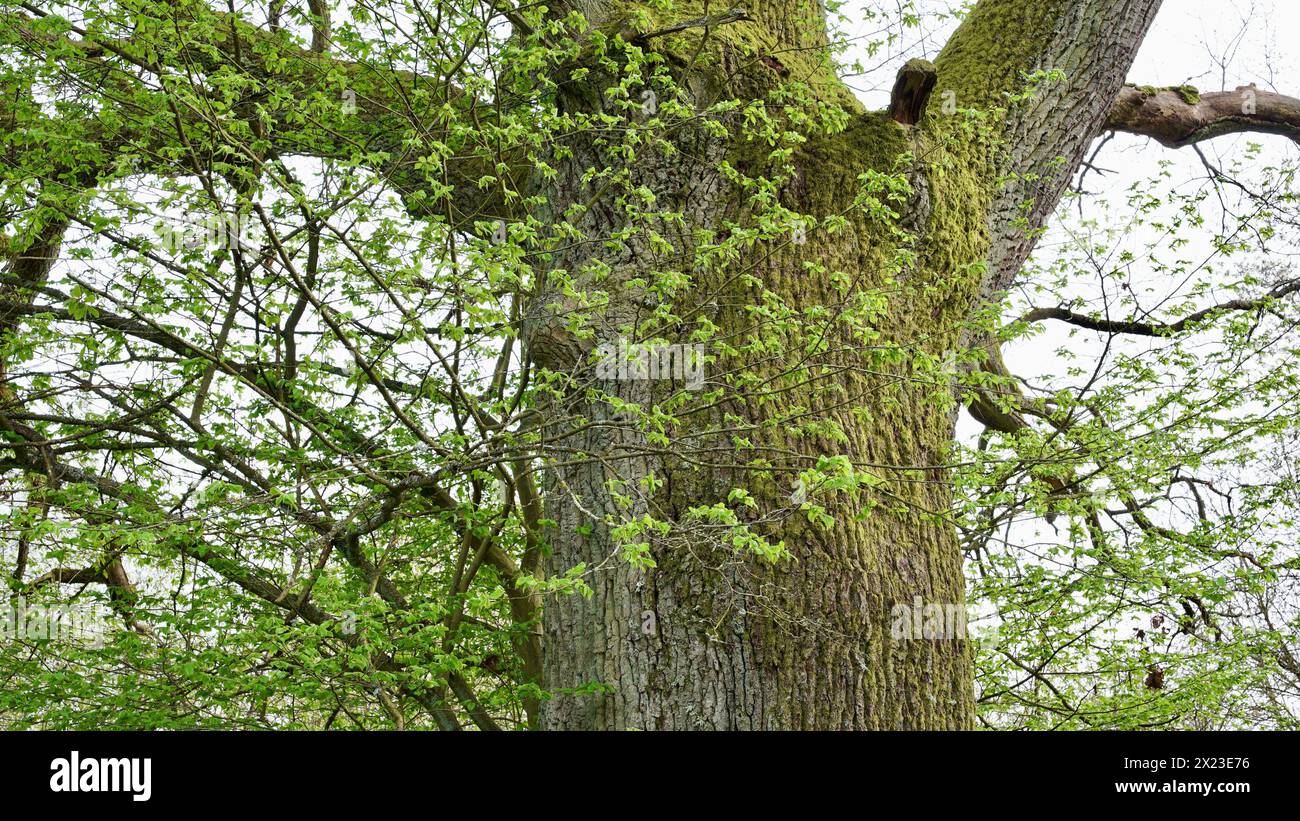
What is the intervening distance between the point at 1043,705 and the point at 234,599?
477 centimetres

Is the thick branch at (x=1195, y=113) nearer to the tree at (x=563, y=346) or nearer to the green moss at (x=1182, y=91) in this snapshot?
the green moss at (x=1182, y=91)

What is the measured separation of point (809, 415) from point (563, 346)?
134 centimetres

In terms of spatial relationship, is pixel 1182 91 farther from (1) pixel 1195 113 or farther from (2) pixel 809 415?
(2) pixel 809 415

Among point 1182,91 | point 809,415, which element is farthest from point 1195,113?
point 809,415

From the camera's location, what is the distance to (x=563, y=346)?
5379mm

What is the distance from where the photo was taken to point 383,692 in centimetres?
500

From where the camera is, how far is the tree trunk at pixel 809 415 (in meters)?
4.62

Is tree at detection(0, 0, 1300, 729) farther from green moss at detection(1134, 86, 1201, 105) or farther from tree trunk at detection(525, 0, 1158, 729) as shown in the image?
green moss at detection(1134, 86, 1201, 105)

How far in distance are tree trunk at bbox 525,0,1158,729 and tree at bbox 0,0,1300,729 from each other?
0.02m

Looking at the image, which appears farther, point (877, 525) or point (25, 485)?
point (25, 485)

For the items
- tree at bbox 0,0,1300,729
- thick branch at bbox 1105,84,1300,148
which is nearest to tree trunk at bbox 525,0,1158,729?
tree at bbox 0,0,1300,729

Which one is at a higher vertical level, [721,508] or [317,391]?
[317,391]
